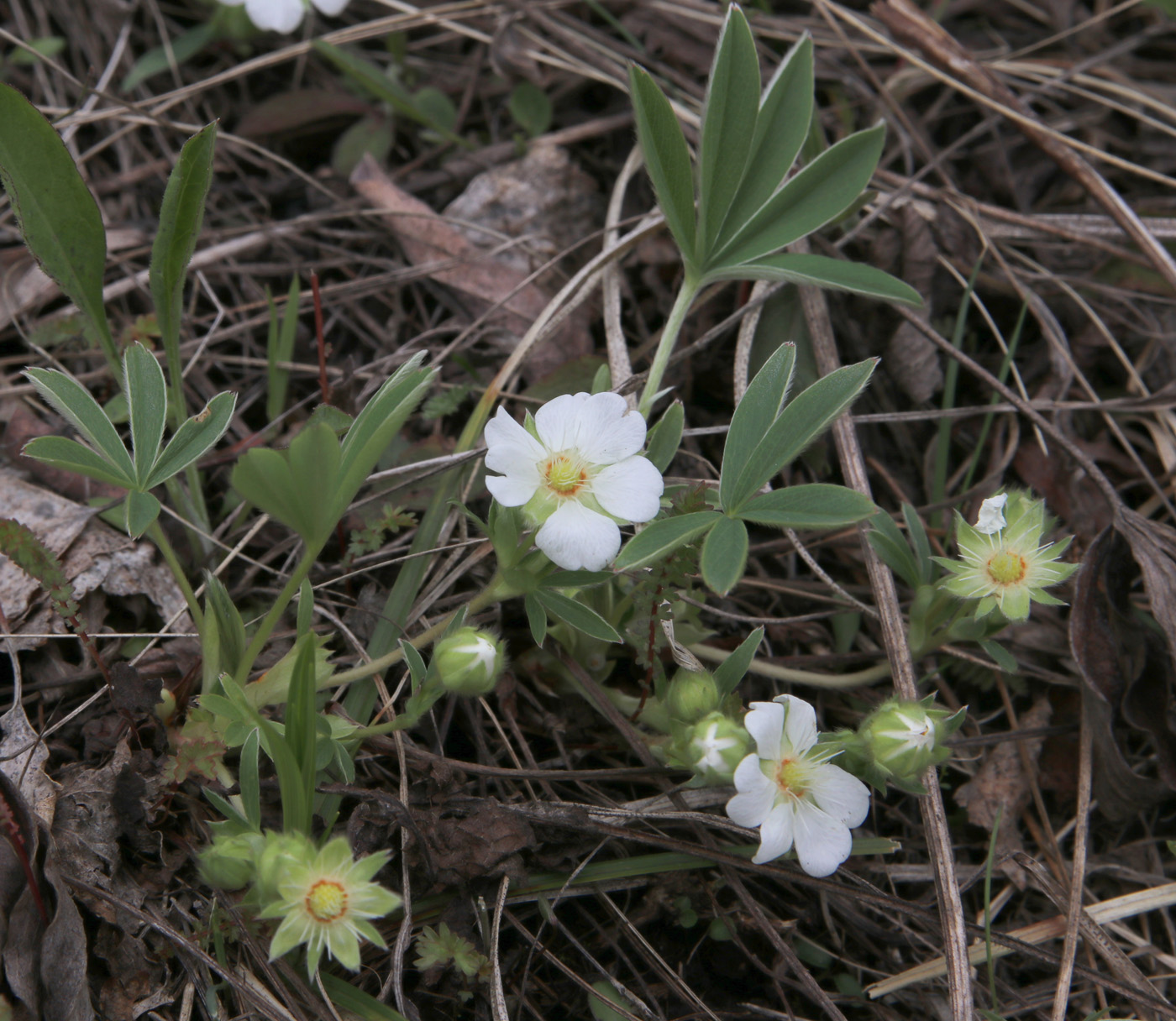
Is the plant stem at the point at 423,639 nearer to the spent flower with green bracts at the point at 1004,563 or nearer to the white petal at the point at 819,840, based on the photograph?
the white petal at the point at 819,840

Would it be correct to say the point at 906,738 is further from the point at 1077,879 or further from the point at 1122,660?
the point at 1122,660

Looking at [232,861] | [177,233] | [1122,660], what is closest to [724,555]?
[232,861]

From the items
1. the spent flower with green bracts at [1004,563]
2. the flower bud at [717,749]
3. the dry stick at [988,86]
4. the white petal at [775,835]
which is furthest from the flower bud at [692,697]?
Answer: the dry stick at [988,86]

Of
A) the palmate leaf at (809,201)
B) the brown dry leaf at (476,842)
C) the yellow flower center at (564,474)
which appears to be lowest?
the brown dry leaf at (476,842)

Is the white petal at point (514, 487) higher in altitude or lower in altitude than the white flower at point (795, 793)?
higher

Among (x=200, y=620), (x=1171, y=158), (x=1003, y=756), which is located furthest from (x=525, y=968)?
(x=1171, y=158)

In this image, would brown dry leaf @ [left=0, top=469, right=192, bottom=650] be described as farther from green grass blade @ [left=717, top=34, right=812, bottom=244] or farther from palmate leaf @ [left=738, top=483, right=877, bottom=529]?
green grass blade @ [left=717, top=34, right=812, bottom=244]
